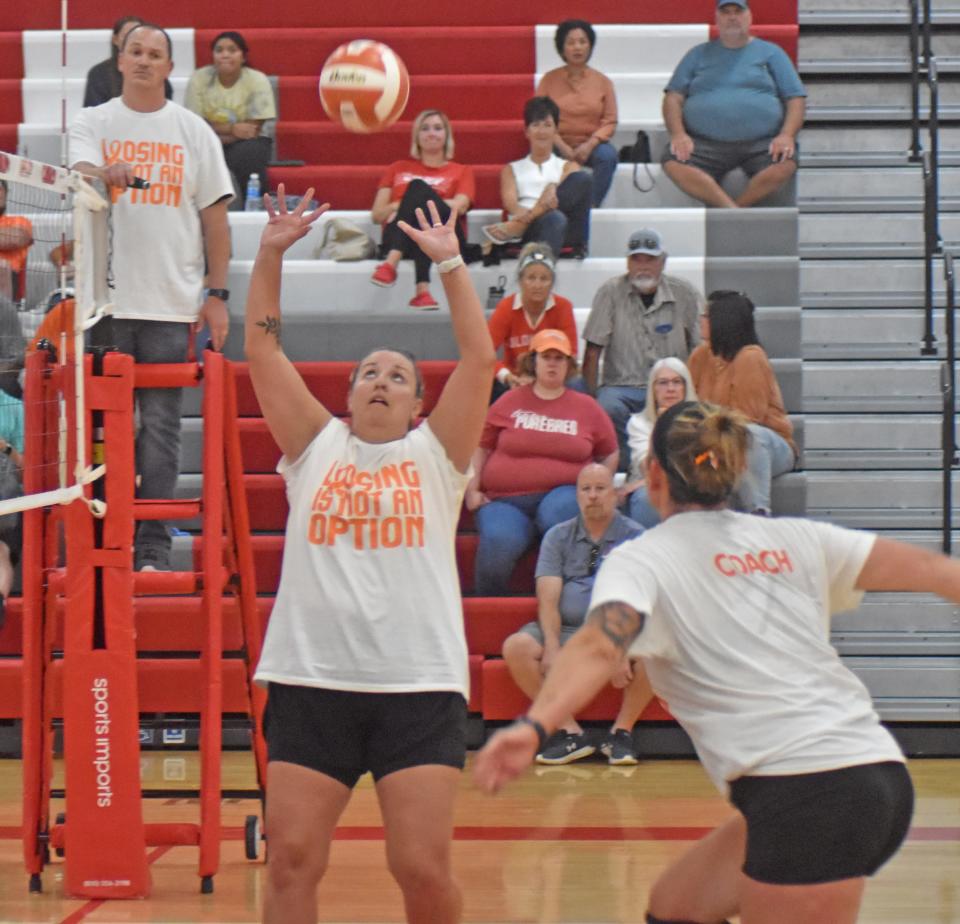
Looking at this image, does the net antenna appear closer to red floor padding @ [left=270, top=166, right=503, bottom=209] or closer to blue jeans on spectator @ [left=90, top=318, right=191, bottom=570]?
blue jeans on spectator @ [left=90, top=318, right=191, bottom=570]

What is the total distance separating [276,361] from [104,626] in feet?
4.94

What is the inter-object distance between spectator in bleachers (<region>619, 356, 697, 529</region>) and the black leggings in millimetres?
1429

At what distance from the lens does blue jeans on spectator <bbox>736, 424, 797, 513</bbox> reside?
711 centimetres

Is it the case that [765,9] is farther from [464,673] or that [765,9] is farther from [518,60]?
[464,673]

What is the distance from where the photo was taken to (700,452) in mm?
3035

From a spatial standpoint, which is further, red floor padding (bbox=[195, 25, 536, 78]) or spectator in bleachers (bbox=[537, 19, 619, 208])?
red floor padding (bbox=[195, 25, 536, 78])

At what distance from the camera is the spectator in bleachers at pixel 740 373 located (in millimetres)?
7535

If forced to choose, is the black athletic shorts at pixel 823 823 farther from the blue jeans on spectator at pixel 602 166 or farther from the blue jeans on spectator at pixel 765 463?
the blue jeans on spectator at pixel 602 166

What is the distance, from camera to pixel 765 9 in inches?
414

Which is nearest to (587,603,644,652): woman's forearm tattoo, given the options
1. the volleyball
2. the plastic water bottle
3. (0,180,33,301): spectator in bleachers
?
(0,180,33,301): spectator in bleachers

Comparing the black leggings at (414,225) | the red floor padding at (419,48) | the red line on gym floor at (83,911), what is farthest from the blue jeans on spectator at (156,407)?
the red floor padding at (419,48)

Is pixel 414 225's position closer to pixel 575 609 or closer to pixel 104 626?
pixel 575 609

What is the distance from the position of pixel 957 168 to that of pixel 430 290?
10.7 ft

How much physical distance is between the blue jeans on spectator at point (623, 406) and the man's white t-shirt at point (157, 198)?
110 inches
